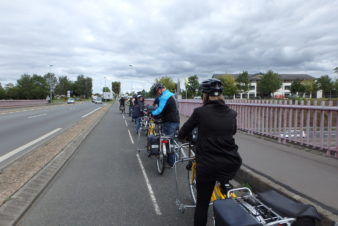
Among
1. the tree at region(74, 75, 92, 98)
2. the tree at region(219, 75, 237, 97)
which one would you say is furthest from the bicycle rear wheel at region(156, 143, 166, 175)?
the tree at region(74, 75, 92, 98)

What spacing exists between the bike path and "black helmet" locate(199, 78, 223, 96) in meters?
1.90

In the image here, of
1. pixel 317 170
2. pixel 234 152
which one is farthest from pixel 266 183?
pixel 234 152

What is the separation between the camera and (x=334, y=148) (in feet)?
20.1

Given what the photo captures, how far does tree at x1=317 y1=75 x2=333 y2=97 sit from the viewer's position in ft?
322

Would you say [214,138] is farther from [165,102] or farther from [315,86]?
[315,86]

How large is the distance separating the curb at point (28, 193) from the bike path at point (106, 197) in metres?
0.10

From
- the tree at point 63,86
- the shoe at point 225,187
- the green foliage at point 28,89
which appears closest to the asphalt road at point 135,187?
the shoe at point 225,187

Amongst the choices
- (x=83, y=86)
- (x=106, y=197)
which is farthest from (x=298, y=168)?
(x=83, y=86)

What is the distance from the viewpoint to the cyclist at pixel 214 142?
2.84 meters

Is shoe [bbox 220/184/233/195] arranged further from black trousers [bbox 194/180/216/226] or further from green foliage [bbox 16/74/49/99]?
green foliage [bbox 16/74/49/99]

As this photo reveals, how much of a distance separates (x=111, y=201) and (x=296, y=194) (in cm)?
284

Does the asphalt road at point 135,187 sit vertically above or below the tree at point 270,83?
below

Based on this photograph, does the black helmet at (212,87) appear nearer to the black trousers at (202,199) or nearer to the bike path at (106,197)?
the black trousers at (202,199)

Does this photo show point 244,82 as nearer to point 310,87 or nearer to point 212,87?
point 310,87
